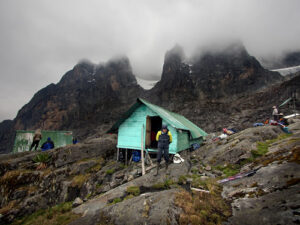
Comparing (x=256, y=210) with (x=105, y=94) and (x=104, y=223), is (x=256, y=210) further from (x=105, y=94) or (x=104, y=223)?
(x=105, y=94)

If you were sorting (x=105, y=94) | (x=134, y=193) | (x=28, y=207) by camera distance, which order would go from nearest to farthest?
(x=134, y=193), (x=28, y=207), (x=105, y=94)

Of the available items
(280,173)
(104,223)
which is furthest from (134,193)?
(280,173)

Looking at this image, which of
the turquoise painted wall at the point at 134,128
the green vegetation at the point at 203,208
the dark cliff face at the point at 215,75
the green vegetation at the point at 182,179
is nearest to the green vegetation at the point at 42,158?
the turquoise painted wall at the point at 134,128

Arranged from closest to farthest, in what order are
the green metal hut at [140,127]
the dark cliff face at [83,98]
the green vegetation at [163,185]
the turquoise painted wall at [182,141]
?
the green vegetation at [163,185]
the turquoise painted wall at [182,141]
the green metal hut at [140,127]
the dark cliff face at [83,98]

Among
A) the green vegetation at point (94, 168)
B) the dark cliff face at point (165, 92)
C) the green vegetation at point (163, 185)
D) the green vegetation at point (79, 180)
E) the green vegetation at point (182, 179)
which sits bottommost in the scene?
the green vegetation at point (79, 180)

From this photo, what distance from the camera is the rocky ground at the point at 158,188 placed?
11.6 ft

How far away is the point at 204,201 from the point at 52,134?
2483cm

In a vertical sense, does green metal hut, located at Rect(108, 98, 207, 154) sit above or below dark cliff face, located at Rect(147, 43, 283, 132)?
below

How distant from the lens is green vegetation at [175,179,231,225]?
3438 millimetres

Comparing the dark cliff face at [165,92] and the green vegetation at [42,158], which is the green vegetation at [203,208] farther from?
the dark cliff face at [165,92]

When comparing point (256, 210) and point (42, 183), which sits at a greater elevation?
point (256, 210)

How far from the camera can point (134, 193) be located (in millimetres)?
6203

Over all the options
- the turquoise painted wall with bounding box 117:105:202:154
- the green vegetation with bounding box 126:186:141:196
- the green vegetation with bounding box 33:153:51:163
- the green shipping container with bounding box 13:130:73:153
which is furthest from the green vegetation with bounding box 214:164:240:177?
the green shipping container with bounding box 13:130:73:153

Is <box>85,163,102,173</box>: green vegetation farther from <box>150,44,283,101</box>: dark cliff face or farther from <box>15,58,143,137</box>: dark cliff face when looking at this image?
<box>15,58,143,137</box>: dark cliff face
